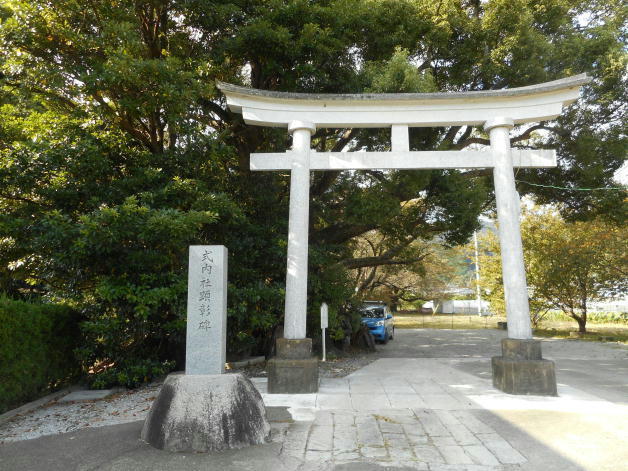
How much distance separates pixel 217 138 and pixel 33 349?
451 cm

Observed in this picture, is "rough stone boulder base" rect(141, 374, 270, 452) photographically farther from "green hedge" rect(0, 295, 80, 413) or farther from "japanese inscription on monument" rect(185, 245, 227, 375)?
"green hedge" rect(0, 295, 80, 413)

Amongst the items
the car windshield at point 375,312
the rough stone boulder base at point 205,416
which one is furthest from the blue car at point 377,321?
the rough stone boulder base at point 205,416

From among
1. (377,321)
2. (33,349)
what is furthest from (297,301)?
(377,321)

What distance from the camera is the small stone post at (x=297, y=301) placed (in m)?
6.07

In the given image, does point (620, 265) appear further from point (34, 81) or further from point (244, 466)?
point (34, 81)

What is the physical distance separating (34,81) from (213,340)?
615 centimetres

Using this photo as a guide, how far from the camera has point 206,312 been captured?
14.7ft

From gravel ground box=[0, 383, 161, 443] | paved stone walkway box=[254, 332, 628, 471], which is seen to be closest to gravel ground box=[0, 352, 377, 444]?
gravel ground box=[0, 383, 161, 443]

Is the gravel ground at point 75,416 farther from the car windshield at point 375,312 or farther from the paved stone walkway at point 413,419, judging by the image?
the car windshield at point 375,312

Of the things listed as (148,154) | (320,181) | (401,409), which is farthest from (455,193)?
(148,154)

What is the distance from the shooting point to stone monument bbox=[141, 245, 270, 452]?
3.91 m

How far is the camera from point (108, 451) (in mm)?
3938

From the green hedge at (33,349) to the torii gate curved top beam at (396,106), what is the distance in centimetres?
447

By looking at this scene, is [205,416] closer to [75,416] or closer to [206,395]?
[206,395]
